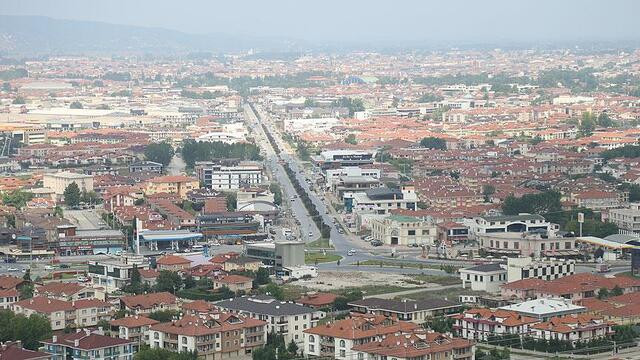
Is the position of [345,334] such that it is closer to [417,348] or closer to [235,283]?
[417,348]

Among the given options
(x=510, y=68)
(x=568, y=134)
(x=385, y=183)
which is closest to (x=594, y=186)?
(x=385, y=183)

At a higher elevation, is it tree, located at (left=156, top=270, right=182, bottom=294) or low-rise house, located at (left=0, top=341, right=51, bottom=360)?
low-rise house, located at (left=0, top=341, right=51, bottom=360)

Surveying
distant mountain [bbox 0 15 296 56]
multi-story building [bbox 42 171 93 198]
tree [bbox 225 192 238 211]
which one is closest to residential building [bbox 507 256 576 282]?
tree [bbox 225 192 238 211]

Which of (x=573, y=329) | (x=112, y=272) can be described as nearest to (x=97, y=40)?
(x=112, y=272)

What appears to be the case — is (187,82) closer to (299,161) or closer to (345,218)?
(299,161)

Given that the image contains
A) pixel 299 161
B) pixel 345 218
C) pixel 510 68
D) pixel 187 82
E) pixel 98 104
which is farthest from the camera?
pixel 510 68

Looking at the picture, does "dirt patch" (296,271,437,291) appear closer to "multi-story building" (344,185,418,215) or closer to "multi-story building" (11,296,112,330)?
"multi-story building" (11,296,112,330)

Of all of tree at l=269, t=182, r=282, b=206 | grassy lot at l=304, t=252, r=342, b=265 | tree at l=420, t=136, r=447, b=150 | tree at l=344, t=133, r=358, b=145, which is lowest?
tree at l=344, t=133, r=358, b=145

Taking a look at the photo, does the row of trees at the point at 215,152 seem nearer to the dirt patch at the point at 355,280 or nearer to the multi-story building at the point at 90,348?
the dirt patch at the point at 355,280
